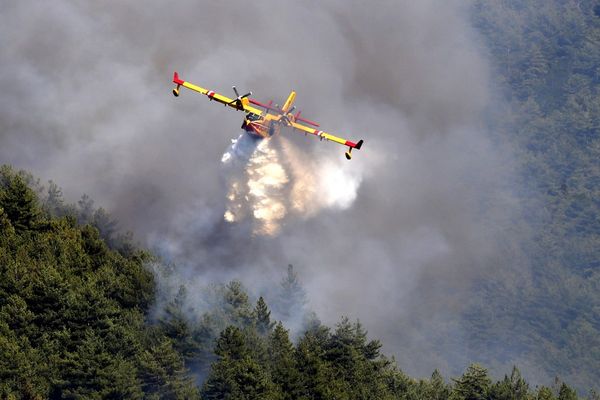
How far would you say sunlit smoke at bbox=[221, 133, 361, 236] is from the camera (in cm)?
12594

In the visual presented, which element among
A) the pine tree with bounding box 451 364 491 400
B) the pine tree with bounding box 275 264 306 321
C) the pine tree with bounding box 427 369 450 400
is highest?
the pine tree with bounding box 275 264 306 321

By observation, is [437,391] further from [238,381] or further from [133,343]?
[133,343]

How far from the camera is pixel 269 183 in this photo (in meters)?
128

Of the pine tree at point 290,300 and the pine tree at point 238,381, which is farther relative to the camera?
the pine tree at point 290,300

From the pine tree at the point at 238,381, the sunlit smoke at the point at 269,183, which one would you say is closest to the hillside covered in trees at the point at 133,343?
the pine tree at the point at 238,381

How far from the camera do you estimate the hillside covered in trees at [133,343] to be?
95.0 metres

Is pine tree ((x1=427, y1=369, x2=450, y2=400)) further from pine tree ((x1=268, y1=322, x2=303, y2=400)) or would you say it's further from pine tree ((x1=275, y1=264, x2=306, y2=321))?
pine tree ((x1=268, y1=322, x2=303, y2=400))

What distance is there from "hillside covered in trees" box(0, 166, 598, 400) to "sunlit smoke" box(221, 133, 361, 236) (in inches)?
329

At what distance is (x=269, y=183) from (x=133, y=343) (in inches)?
1234

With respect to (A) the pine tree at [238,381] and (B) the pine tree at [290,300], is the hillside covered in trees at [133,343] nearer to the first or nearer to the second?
(A) the pine tree at [238,381]

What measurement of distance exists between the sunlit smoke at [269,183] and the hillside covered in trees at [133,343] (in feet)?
27.4

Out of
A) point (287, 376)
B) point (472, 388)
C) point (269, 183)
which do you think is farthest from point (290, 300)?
point (287, 376)

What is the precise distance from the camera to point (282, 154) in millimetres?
129125

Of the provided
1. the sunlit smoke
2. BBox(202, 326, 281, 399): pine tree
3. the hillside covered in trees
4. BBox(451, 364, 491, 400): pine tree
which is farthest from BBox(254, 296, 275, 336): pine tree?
BBox(202, 326, 281, 399): pine tree
